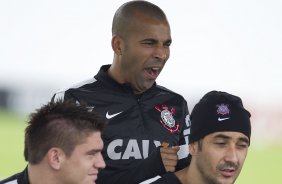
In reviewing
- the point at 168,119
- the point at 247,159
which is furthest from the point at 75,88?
the point at 247,159

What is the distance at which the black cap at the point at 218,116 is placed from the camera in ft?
9.71

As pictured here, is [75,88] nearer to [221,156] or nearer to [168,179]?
[168,179]

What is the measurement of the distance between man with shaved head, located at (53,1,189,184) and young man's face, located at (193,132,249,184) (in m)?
0.21

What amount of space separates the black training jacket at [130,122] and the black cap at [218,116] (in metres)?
0.20

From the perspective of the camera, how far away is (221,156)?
9.53 feet

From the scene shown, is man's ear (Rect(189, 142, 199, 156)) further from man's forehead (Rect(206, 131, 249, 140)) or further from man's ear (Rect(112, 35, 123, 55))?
man's ear (Rect(112, 35, 123, 55))

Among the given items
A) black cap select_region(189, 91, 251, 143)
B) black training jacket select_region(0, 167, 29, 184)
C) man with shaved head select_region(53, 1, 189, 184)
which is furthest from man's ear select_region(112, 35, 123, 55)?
black training jacket select_region(0, 167, 29, 184)

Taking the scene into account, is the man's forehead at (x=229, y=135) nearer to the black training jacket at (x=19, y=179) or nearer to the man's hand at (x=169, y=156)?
the man's hand at (x=169, y=156)

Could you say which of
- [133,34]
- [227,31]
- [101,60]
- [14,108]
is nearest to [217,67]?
[227,31]

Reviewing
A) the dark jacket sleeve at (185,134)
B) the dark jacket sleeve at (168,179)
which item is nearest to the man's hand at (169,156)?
the dark jacket sleeve at (168,179)

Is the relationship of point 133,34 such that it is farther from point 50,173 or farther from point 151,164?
point 50,173

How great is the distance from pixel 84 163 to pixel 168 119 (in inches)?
28.6

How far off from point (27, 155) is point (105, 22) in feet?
15.9

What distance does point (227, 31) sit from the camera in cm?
780
